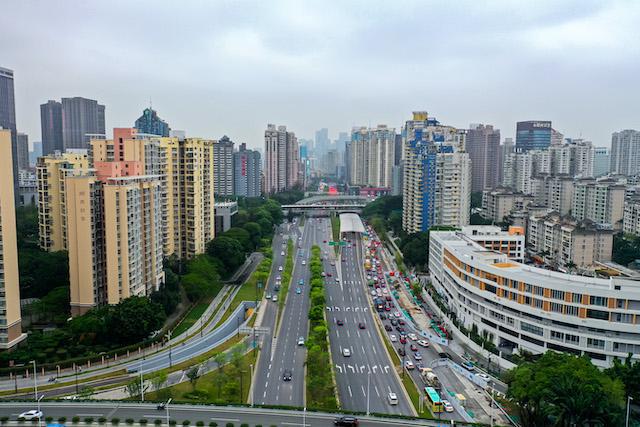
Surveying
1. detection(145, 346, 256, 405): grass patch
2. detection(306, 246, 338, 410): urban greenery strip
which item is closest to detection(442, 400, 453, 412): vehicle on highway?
detection(306, 246, 338, 410): urban greenery strip

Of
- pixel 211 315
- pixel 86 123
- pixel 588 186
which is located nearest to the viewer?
pixel 211 315

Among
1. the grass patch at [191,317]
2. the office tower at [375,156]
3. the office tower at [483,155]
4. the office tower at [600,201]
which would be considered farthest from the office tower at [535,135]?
the grass patch at [191,317]

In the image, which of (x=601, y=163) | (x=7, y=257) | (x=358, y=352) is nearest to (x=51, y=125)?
(x=7, y=257)

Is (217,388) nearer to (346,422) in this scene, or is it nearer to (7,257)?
(346,422)

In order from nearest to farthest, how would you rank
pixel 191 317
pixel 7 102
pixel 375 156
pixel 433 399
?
pixel 433 399 → pixel 191 317 → pixel 7 102 → pixel 375 156

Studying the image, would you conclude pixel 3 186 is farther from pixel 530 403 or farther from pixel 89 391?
pixel 530 403

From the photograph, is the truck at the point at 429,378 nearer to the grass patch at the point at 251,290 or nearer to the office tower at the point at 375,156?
the grass patch at the point at 251,290

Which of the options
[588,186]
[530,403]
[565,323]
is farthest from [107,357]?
[588,186]
